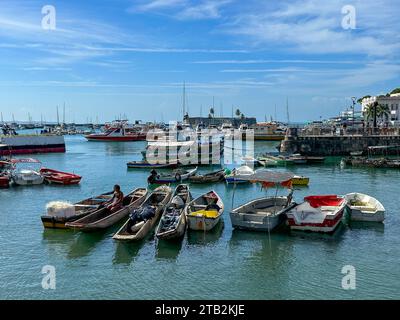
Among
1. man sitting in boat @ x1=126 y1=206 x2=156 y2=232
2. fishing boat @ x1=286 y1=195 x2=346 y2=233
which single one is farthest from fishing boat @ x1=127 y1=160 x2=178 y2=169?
fishing boat @ x1=286 y1=195 x2=346 y2=233

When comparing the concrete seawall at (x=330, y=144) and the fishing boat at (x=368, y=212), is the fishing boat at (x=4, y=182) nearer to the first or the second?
the fishing boat at (x=368, y=212)

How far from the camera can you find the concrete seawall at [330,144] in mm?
72750

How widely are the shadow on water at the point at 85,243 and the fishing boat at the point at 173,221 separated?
3.40m

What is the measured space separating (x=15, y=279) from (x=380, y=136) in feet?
221

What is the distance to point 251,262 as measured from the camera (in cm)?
2002

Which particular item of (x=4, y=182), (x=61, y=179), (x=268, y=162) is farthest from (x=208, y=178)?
(x=4, y=182)

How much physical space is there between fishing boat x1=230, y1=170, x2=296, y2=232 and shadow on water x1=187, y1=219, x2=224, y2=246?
117cm

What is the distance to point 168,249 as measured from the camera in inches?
849

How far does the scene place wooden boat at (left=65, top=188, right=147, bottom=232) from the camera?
2353 cm

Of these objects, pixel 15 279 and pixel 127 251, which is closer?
pixel 15 279

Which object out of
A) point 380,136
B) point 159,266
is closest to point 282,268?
point 159,266

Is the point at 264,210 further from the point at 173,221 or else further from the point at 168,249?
the point at 168,249

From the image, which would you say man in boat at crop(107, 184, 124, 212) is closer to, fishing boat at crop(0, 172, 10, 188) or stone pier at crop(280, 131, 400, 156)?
fishing boat at crop(0, 172, 10, 188)
